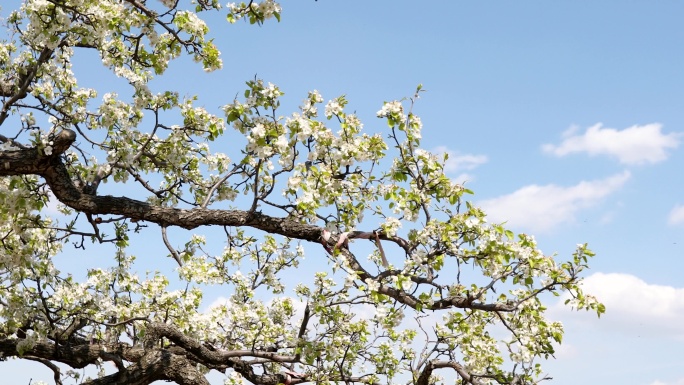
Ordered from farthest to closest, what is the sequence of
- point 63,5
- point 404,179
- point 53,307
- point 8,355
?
point 53,307
point 8,355
point 63,5
point 404,179

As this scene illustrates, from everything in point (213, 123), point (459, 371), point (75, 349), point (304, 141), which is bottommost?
point (459, 371)

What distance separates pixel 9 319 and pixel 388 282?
486 centimetres

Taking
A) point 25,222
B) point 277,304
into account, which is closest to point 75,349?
point 25,222

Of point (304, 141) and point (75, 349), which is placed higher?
point (304, 141)

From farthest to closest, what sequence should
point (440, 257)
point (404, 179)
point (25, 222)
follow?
point (25, 222), point (404, 179), point (440, 257)

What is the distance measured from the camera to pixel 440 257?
6.93 meters

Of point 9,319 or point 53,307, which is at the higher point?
point 53,307

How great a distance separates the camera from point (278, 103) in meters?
7.89

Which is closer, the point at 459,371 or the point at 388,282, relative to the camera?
the point at 388,282

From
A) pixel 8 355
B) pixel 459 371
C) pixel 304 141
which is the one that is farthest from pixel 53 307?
pixel 459 371

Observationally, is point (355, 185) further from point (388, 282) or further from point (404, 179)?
point (388, 282)

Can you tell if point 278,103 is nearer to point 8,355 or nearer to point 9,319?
point 9,319

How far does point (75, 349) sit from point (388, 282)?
4.61 metres

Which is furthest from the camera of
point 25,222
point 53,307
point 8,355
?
point 53,307
